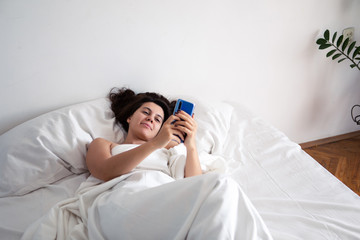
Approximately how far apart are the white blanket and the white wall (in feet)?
2.09

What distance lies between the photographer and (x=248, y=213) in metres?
0.73

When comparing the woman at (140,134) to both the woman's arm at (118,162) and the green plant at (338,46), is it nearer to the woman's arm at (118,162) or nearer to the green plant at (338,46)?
the woman's arm at (118,162)

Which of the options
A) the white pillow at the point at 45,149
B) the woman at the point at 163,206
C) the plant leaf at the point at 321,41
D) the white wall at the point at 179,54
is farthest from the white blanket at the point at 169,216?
the plant leaf at the point at 321,41

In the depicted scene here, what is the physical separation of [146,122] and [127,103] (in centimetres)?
19

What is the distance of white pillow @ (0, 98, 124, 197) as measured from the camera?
980 millimetres

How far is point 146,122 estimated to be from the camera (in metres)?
1.15

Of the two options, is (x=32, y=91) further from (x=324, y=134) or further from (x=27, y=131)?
(x=324, y=134)

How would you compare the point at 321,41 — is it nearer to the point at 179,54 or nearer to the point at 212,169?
the point at 179,54

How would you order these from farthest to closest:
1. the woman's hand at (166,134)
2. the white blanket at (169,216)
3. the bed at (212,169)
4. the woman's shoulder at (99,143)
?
the woman's shoulder at (99,143)
the woman's hand at (166,134)
the bed at (212,169)
the white blanket at (169,216)

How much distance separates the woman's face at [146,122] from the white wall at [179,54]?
254 millimetres

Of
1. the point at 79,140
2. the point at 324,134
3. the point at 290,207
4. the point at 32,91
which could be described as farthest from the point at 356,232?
the point at 324,134

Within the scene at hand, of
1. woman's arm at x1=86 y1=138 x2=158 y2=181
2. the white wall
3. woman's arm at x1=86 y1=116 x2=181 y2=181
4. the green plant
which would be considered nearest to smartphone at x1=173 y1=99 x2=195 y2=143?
woman's arm at x1=86 y1=116 x2=181 y2=181

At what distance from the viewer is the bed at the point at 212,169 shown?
87 cm

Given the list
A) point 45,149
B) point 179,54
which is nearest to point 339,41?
point 179,54
